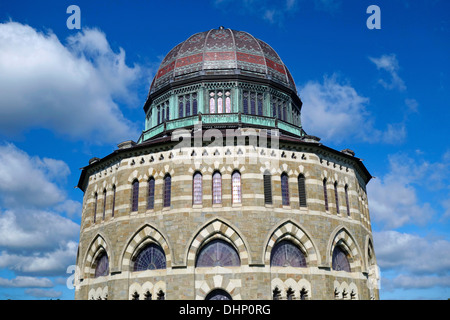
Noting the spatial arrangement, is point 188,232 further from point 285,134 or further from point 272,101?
point 272,101

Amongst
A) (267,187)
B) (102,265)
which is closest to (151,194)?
(102,265)

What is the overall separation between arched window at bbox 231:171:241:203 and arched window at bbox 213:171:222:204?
2.90ft

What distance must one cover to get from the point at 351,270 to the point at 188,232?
1253cm

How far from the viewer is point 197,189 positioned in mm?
29797

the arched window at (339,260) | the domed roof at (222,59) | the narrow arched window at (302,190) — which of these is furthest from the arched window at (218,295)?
the domed roof at (222,59)

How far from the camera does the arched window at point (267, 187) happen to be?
29688 millimetres

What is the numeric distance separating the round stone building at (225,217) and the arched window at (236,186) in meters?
0.07

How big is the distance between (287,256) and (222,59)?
18.5m

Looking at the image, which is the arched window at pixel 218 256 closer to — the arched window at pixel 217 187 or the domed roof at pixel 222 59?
the arched window at pixel 217 187

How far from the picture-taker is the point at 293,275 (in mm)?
28375

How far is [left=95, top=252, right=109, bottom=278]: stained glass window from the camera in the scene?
31547mm
